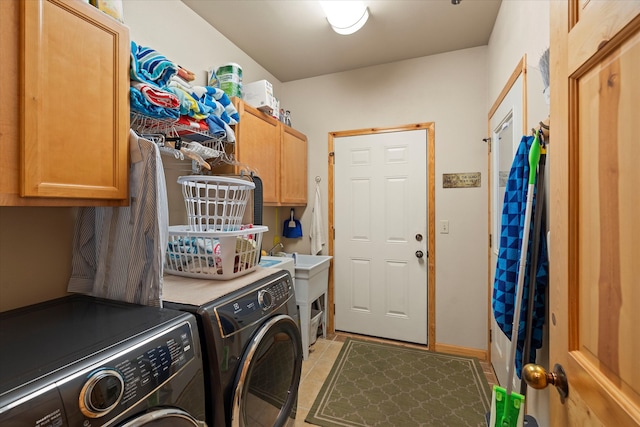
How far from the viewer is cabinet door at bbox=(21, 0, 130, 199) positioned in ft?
2.55

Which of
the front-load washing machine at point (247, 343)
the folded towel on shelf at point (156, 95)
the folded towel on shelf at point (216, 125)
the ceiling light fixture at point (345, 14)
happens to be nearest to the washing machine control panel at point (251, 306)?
the front-load washing machine at point (247, 343)

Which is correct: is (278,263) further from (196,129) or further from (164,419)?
(164,419)

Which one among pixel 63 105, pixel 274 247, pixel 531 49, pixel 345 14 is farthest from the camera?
pixel 274 247

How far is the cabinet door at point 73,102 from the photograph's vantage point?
2.55ft

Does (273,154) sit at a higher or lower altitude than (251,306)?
higher

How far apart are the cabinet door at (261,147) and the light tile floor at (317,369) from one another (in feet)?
4.44

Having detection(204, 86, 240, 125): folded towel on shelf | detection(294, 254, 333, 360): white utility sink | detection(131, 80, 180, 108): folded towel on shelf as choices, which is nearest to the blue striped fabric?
detection(131, 80, 180, 108): folded towel on shelf

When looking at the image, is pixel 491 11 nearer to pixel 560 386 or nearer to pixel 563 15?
pixel 563 15

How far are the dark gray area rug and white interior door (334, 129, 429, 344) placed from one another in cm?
32

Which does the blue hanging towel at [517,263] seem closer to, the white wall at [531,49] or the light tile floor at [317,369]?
the white wall at [531,49]

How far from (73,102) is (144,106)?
243mm

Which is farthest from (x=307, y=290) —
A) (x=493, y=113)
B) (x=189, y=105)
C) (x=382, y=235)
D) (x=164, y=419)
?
(x=493, y=113)

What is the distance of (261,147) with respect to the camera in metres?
2.21

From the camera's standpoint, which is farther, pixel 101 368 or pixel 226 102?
pixel 226 102
